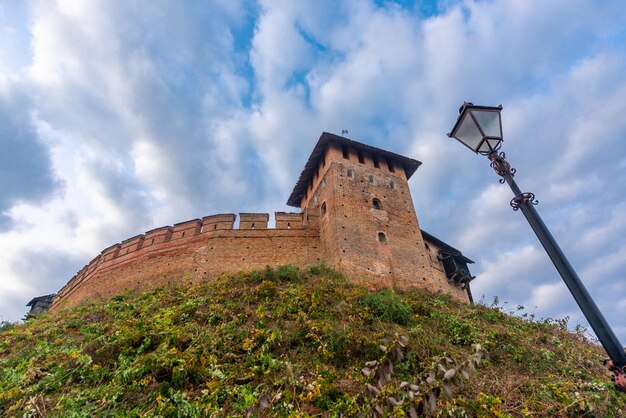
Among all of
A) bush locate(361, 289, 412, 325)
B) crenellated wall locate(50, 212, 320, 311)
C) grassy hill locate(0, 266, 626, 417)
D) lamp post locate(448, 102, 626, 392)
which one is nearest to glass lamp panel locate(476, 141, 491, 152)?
lamp post locate(448, 102, 626, 392)

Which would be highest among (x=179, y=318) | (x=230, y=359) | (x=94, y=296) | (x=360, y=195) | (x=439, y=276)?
(x=360, y=195)

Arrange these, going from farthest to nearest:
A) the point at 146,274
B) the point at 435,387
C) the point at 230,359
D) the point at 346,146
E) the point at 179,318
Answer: the point at 346,146
the point at 146,274
the point at 179,318
the point at 230,359
the point at 435,387

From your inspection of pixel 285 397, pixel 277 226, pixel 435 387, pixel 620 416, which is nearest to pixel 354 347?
pixel 285 397

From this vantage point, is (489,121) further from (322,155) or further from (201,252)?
(322,155)

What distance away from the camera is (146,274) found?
15.2 metres

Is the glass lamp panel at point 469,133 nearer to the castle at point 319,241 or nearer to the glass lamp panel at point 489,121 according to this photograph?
the glass lamp panel at point 489,121

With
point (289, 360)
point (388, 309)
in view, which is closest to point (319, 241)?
point (388, 309)

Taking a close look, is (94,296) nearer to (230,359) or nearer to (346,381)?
(230,359)

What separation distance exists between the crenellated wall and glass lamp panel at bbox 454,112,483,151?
39.5 feet

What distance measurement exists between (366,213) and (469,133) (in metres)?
12.1

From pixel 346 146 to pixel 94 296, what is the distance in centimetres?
1489

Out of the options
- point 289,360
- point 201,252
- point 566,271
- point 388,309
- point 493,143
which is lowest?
point 566,271

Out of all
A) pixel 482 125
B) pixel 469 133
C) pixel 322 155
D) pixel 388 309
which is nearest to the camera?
pixel 482 125

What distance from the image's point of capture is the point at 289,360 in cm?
623
